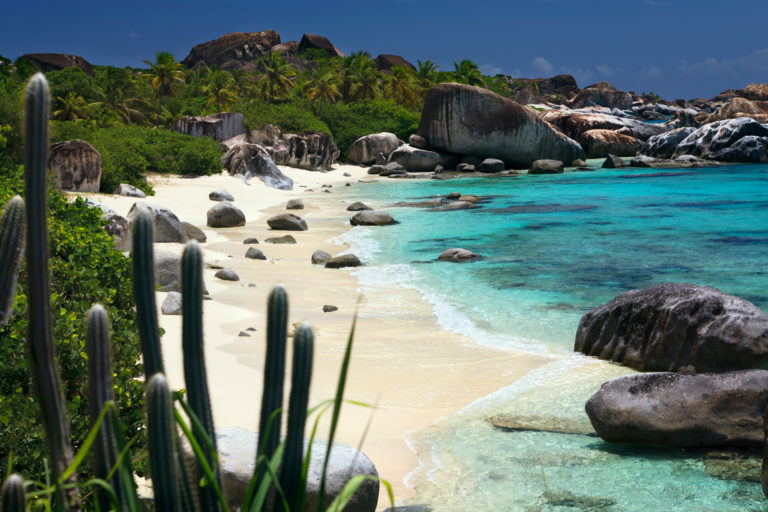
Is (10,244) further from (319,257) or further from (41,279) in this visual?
(319,257)

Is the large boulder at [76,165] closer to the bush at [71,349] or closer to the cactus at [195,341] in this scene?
the bush at [71,349]

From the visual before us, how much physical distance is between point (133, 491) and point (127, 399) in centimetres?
194

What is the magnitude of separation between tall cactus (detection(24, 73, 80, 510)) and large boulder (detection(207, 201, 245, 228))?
1790cm

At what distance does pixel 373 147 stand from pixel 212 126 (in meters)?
11.2

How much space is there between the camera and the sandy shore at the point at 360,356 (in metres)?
6.01

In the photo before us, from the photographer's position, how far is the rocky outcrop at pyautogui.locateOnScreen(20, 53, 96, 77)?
275ft

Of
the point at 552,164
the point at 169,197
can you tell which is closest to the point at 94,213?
the point at 169,197

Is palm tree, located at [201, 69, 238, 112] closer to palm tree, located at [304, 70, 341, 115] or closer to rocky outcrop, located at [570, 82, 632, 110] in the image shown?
palm tree, located at [304, 70, 341, 115]

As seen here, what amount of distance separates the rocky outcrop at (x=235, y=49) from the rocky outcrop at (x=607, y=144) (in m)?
82.0

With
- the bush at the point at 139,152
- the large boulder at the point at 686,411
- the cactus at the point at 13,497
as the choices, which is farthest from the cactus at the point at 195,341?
the bush at the point at 139,152

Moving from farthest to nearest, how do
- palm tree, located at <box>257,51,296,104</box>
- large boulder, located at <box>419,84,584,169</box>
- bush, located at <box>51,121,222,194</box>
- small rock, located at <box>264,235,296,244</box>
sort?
palm tree, located at <box>257,51,296,104</box>
large boulder, located at <box>419,84,584,169</box>
bush, located at <box>51,121,222,194</box>
small rock, located at <box>264,235,296,244</box>

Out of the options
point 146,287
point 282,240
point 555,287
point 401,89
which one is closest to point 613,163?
point 401,89

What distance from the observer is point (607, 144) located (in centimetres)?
5000

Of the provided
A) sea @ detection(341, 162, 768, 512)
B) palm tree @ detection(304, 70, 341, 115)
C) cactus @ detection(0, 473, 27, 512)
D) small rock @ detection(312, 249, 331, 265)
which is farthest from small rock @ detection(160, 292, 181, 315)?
palm tree @ detection(304, 70, 341, 115)
